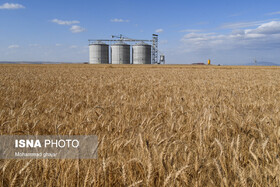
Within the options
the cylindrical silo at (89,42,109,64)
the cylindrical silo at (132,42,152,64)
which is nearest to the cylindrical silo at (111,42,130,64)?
the cylindrical silo at (89,42,109,64)

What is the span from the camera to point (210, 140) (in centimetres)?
249

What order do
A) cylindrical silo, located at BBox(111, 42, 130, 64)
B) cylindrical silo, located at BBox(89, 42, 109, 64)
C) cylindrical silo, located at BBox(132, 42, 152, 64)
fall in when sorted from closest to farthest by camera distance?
cylindrical silo, located at BBox(111, 42, 130, 64) < cylindrical silo, located at BBox(132, 42, 152, 64) < cylindrical silo, located at BBox(89, 42, 109, 64)

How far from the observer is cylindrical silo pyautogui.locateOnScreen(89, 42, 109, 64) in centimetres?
6019

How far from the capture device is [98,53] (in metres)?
60.1

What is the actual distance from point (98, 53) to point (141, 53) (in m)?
10.9

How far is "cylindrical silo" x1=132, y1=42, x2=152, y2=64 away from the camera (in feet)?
196

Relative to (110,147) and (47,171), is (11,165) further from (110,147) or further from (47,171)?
(110,147)

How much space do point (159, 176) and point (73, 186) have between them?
555 millimetres

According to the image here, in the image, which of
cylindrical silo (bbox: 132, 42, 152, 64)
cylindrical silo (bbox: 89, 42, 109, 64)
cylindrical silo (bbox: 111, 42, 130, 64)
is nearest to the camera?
cylindrical silo (bbox: 111, 42, 130, 64)

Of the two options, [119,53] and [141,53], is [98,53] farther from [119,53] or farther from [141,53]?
[141,53]

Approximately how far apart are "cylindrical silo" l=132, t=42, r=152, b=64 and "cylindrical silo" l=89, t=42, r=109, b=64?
7.13m

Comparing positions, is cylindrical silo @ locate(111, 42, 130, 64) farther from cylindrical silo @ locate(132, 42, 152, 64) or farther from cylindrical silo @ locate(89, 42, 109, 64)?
cylindrical silo @ locate(132, 42, 152, 64)

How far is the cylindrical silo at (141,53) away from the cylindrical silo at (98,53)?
7134 mm

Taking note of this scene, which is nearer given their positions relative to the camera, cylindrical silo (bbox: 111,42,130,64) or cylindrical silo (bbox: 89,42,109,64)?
cylindrical silo (bbox: 111,42,130,64)
